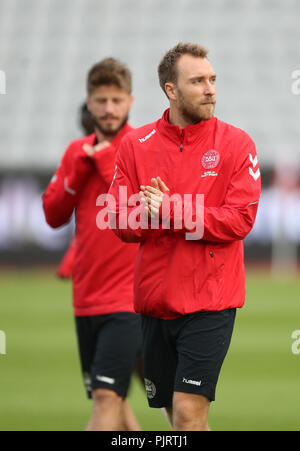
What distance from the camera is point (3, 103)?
82.3 feet

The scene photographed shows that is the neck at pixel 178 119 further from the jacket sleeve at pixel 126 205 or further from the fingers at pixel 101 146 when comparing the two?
the fingers at pixel 101 146

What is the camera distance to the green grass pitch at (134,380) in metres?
6.95

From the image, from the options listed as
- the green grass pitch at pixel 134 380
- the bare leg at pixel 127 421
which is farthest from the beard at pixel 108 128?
the green grass pitch at pixel 134 380

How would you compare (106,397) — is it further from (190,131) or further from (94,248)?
(190,131)

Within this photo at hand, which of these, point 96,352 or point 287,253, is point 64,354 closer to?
point 96,352

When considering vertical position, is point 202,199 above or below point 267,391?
above

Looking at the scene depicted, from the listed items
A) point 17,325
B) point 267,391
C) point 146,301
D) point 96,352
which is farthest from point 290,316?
point 146,301

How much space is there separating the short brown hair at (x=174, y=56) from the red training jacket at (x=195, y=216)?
26 cm

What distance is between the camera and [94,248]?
5.54 metres

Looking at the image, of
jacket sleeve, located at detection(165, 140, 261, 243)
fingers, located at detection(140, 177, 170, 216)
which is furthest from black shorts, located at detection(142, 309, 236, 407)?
fingers, located at detection(140, 177, 170, 216)

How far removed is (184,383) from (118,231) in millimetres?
863

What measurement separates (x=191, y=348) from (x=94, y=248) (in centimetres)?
148

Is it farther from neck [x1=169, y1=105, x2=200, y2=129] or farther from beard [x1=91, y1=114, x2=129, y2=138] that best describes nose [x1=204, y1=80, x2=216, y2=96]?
beard [x1=91, y1=114, x2=129, y2=138]

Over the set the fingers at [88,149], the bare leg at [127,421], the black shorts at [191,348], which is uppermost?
the fingers at [88,149]
